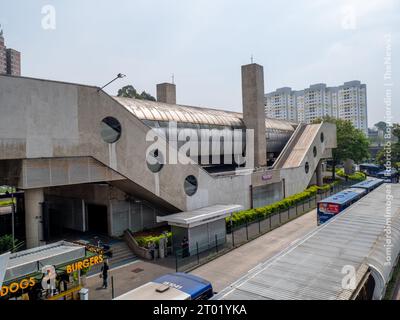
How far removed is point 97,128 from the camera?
69.5 feet

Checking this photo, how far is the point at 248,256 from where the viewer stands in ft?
74.6

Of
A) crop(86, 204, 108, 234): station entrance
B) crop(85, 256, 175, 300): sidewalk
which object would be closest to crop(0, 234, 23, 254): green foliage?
crop(85, 256, 175, 300): sidewalk

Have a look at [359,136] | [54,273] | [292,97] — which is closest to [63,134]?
[54,273]

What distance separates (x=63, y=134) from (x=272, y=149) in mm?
38120

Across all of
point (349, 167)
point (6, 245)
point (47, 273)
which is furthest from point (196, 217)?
point (349, 167)

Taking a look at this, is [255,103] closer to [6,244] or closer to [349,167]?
[6,244]

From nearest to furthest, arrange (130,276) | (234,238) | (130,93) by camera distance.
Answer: (130,276) < (234,238) < (130,93)

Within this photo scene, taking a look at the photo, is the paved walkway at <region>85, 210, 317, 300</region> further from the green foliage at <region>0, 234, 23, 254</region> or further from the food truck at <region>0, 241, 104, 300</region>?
the green foliage at <region>0, 234, 23, 254</region>

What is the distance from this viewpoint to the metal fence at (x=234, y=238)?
22094 millimetres

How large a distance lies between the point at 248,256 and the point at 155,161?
10.4 meters

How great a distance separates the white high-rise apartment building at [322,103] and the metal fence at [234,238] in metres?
104

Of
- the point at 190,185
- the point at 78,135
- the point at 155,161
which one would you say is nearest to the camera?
the point at 78,135

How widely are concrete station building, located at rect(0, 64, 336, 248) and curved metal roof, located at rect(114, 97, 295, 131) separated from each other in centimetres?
15

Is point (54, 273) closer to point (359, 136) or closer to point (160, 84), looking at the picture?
point (160, 84)
